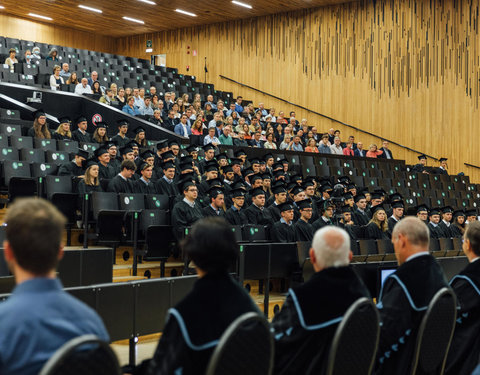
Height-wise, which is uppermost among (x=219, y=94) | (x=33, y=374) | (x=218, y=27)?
(x=218, y=27)

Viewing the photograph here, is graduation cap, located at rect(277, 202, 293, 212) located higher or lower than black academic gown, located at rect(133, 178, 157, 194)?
lower

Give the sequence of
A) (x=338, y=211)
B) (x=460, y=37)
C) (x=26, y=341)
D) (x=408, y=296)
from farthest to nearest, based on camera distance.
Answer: (x=460, y=37) < (x=338, y=211) < (x=408, y=296) < (x=26, y=341)

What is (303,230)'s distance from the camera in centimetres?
866

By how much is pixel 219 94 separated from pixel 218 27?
3.63 m

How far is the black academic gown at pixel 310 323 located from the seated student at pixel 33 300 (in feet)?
4.02

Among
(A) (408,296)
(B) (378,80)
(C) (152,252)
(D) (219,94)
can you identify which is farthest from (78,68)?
(A) (408,296)

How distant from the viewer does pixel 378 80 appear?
19.3 m

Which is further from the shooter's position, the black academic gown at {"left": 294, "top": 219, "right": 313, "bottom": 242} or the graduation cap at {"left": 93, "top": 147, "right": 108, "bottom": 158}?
the graduation cap at {"left": 93, "top": 147, "right": 108, "bottom": 158}

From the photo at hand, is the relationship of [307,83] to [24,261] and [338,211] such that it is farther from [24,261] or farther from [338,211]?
[24,261]

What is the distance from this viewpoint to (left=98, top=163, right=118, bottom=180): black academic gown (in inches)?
359

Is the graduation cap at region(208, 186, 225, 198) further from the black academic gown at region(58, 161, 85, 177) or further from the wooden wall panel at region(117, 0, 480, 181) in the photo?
the wooden wall panel at region(117, 0, 480, 181)

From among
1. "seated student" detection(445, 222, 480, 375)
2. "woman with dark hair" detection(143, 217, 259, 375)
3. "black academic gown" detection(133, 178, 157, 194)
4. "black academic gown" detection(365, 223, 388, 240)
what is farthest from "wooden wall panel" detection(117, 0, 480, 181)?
"woman with dark hair" detection(143, 217, 259, 375)

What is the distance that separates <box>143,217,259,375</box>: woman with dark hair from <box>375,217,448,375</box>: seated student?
107 centimetres

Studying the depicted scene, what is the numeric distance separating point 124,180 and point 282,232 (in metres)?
2.20
